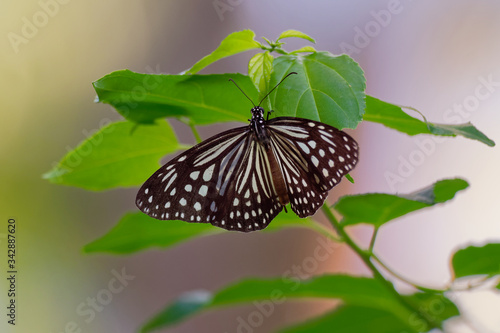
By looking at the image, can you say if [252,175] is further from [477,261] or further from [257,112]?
[477,261]

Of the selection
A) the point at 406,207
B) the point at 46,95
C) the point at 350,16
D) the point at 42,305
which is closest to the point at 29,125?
the point at 46,95

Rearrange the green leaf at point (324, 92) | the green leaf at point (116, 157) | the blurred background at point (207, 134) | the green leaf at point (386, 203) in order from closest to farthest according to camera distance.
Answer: the green leaf at point (324, 92) < the green leaf at point (386, 203) < the green leaf at point (116, 157) < the blurred background at point (207, 134)

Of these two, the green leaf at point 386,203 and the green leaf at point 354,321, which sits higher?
the green leaf at point 386,203

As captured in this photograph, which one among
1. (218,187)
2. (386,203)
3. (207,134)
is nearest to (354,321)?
(386,203)

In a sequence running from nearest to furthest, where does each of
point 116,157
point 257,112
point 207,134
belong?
point 257,112
point 116,157
point 207,134

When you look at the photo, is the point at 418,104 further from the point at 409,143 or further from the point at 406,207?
the point at 406,207

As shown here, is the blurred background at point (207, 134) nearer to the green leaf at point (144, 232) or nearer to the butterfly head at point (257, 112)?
the green leaf at point (144, 232)

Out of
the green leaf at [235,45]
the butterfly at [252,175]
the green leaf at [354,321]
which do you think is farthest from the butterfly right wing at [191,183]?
the green leaf at [354,321]
